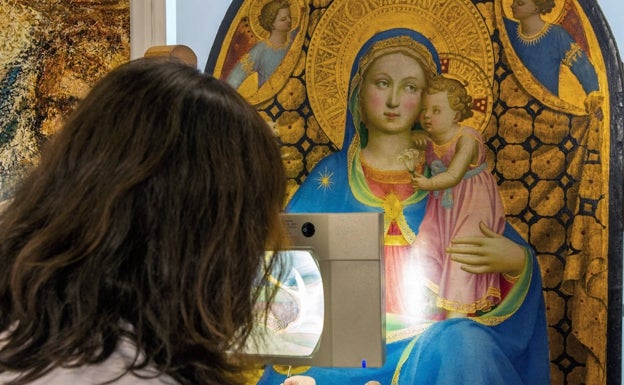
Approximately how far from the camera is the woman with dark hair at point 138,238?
37.6 inches

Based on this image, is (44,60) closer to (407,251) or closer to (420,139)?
(420,139)

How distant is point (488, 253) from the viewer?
299cm

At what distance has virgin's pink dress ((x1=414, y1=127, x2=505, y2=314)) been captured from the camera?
2990 mm

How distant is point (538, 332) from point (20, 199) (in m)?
2.26

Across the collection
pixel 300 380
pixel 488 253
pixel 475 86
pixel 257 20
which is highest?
pixel 257 20

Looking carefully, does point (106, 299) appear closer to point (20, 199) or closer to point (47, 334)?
point (47, 334)

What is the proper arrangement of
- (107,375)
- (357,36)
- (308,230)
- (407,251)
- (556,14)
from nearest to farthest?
1. (107,375)
2. (308,230)
3. (556,14)
4. (407,251)
5. (357,36)

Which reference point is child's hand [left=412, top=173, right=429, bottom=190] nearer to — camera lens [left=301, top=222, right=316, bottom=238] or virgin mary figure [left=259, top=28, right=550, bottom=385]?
virgin mary figure [left=259, top=28, right=550, bottom=385]

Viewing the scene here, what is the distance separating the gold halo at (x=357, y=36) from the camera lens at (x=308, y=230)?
1.72m

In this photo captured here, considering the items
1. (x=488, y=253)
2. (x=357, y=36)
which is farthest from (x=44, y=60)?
(x=488, y=253)

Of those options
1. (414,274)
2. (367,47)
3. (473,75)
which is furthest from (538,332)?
(367,47)

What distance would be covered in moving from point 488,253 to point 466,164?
1.08ft

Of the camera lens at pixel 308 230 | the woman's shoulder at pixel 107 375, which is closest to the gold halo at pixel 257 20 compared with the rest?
the camera lens at pixel 308 230

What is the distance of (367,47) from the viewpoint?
3.19m
